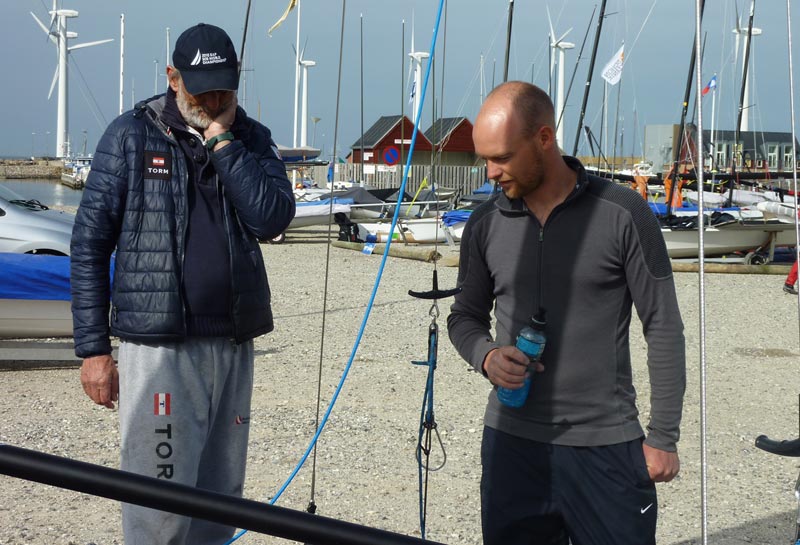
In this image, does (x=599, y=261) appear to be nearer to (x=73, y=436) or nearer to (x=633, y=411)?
(x=633, y=411)

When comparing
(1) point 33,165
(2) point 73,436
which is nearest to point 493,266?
(2) point 73,436

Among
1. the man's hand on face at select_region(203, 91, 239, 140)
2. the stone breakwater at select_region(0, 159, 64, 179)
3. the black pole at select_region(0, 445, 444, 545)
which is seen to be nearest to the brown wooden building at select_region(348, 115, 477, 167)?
the man's hand on face at select_region(203, 91, 239, 140)

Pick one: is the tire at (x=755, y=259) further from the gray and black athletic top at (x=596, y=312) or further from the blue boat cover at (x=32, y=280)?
the gray and black athletic top at (x=596, y=312)

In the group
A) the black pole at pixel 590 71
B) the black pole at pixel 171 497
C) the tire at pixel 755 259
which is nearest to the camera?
the black pole at pixel 171 497

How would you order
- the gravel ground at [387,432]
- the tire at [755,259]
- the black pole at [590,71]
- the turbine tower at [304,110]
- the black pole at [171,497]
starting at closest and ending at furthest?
the black pole at [171,497]
the gravel ground at [387,432]
the tire at [755,259]
the black pole at [590,71]
the turbine tower at [304,110]

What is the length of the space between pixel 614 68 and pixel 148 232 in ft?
70.3

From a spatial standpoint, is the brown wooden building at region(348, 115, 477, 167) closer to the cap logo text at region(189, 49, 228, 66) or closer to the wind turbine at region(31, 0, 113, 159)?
the wind turbine at region(31, 0, 113, 159)

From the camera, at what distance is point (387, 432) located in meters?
6.43

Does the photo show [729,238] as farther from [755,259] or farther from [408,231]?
[408,231]

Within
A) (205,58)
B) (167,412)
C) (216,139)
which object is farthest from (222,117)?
(167,412)

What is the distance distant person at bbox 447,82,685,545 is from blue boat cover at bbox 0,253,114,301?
609 cm

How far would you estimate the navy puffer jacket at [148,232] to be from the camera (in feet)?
9.64

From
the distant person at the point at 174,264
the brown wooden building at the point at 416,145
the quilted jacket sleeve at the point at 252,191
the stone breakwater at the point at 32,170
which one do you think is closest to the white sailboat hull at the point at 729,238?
the quilted jacket sleeve at the point at 252,191

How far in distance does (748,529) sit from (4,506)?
372cm
